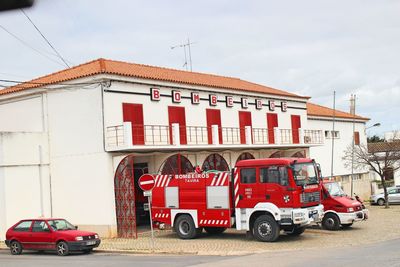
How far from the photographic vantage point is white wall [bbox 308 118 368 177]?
1629 inches

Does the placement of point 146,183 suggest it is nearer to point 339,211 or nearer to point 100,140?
point 100,140

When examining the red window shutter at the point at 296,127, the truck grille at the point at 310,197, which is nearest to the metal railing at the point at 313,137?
the red window shutter at the point at 296,127

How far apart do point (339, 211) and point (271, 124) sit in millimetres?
13395

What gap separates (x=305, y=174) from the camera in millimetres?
19734

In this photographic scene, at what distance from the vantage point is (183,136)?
1078 inches

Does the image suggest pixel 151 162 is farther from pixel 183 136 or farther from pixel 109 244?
pixel 109 244

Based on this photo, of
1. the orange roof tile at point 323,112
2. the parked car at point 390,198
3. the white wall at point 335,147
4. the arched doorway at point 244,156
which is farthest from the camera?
the orange roof tile at point 323,112

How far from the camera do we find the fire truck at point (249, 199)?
1903 centimetres

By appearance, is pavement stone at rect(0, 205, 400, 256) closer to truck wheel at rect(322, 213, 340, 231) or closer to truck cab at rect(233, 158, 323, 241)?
truck wheel at rect(322, 213, 340, 231)

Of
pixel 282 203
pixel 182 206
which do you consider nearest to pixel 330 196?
pixel 282 203

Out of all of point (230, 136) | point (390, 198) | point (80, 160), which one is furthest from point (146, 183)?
point (390, 198)

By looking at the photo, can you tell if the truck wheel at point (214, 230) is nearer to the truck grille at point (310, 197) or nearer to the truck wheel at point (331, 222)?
the truck wheel at point (331, 222)

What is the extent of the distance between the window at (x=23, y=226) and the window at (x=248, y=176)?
26.0ft

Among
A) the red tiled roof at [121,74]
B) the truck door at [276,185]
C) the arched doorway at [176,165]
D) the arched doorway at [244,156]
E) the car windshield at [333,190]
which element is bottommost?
the car windshield at [333,190]
